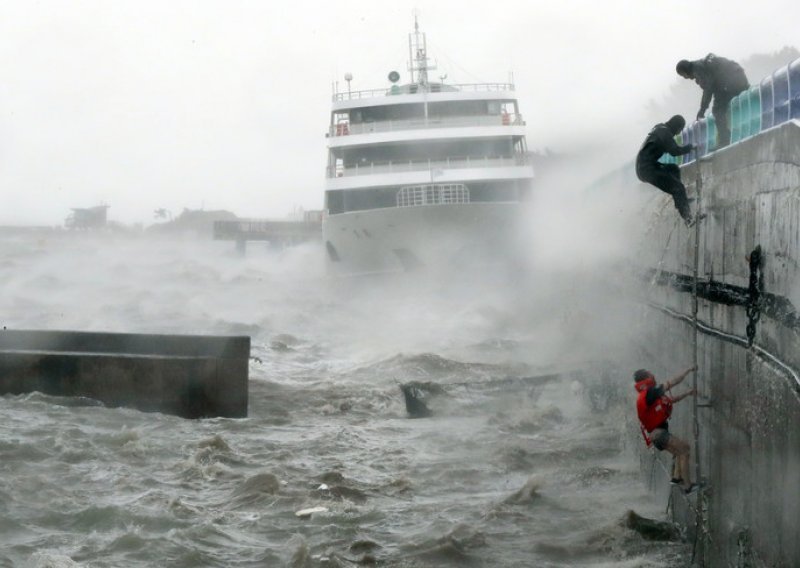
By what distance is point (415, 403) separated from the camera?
15.5 m

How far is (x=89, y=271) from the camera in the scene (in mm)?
60438

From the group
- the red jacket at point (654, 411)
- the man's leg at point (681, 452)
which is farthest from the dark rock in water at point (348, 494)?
the man's leg at point (681, 452)

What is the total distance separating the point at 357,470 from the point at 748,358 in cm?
547

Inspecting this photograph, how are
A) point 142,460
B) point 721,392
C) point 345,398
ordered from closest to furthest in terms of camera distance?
1. point 721,392
2. point 142,460
3. point 345,398

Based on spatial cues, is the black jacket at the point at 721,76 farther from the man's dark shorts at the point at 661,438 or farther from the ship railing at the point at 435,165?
the ship railing at the point at 435,165

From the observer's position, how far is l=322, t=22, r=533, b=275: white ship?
31375 mm

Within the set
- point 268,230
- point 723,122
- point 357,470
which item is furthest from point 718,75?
point 268,230

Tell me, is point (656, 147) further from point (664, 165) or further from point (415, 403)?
point (415, 403)

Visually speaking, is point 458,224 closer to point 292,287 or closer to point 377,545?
point 292,287

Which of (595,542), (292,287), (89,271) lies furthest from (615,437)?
(89,271)

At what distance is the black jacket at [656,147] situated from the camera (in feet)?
31.1

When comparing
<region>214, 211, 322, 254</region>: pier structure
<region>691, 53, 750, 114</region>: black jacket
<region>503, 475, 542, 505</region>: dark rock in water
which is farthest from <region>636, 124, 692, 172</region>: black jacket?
<region>214, 211, 322, 254</region>: pier structure

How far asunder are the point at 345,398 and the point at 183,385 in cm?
334

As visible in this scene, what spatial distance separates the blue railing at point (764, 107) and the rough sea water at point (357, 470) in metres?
3.51
